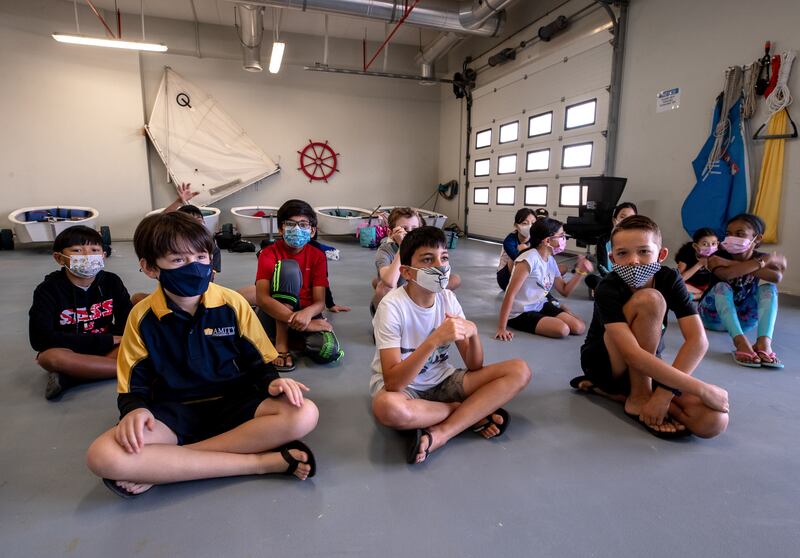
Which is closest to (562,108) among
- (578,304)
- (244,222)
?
(578,304)

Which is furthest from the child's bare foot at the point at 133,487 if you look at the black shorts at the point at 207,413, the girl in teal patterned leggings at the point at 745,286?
the girl in teal patterned leggings at the point at 745,286

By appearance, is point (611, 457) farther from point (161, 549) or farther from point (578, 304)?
point (578, 304)

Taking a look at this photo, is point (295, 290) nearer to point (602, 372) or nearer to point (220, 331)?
point (220, 331)

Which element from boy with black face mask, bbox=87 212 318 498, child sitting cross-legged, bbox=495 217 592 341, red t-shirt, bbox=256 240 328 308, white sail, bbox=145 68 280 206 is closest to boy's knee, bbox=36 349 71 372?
boy with black face mask, bbox=87 212 318 498

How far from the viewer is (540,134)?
23.2ft

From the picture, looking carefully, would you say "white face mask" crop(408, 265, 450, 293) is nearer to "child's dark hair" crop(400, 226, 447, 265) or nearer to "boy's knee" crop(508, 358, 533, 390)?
"child's dark hair" crop(400, 226, 447, 265)

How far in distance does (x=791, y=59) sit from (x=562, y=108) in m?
2.99

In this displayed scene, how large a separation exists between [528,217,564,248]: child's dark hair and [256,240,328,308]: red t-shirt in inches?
51.6

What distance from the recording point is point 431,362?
63.6 inches

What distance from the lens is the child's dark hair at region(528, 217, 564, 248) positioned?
2.63 metres

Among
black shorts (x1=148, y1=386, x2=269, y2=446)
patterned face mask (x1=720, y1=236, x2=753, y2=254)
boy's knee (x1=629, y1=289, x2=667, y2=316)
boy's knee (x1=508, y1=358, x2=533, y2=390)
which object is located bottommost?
black shorts (x1=148, y1=386, x2=269, y2=446)

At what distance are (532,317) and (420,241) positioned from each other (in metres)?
1.47

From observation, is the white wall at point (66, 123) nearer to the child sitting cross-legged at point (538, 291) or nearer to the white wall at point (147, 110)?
the white wall at point (147, 110)

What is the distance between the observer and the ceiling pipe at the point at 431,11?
595 cm
